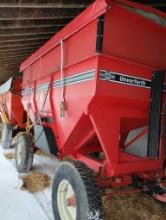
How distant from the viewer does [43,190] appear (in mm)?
4203

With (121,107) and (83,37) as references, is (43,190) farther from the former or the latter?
(83,37)

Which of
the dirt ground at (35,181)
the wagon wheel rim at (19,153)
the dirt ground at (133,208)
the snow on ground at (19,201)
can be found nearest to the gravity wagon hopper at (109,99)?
the dirt ground at (133,208)

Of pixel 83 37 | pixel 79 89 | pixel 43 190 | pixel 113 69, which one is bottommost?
pixel 43 190

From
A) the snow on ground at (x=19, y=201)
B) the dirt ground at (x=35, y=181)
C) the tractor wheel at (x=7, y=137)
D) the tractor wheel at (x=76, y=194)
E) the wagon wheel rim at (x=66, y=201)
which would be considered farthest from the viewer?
the tractor wheel at (x=7, y=137)

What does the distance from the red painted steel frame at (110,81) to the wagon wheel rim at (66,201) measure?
1.38ft

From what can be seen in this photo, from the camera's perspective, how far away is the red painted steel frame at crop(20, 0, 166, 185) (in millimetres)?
2678

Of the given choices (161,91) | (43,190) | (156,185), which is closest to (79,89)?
(161,91)

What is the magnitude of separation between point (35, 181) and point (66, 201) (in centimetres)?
169

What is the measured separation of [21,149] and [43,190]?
124cm

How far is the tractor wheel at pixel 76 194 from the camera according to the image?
252 centimetres

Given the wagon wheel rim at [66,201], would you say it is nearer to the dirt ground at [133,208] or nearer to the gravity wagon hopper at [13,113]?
the dirt ground at [133,208]

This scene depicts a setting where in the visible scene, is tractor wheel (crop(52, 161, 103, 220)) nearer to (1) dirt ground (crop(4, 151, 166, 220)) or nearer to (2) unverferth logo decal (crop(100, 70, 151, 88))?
(1) dirt ground (crop(4, 151, 166, 220))

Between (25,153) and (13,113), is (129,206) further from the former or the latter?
(13,113)

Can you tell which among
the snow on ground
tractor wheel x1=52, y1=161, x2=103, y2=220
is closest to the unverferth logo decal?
tractor wheel x1=52, y1=161, x2=103, y2=220
